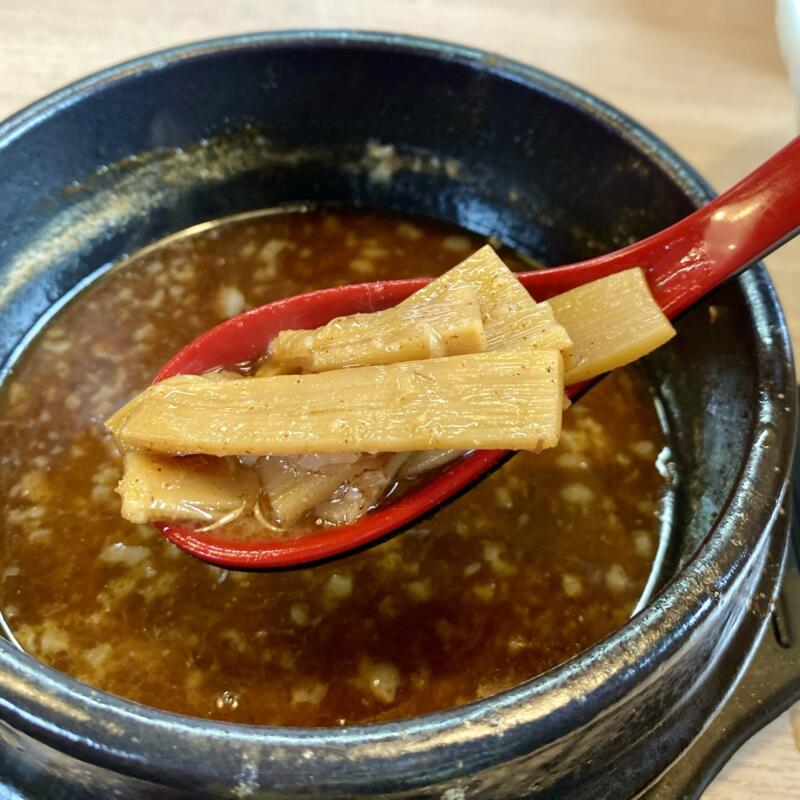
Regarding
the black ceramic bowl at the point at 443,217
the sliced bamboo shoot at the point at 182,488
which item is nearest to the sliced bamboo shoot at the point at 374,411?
the sliced bamboo shoot at the point at 182,488

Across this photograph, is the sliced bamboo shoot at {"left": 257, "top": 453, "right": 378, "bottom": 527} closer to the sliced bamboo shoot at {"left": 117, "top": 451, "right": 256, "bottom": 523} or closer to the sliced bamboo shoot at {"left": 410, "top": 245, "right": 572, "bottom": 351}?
the sliced bamboo shoot at {"left": 117, "top": 451, "right": 256, "bottom": 523}

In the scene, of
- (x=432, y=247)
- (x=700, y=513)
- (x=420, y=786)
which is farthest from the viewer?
(x=432, y=247)

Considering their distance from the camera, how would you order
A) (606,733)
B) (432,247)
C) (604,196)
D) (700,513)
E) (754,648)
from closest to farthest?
(606,733), (754,648), (700,513), (604,196), (432,247)

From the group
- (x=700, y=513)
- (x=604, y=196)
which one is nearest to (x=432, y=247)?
(x=604, y=196)

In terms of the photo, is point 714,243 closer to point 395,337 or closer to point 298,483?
point 395,337

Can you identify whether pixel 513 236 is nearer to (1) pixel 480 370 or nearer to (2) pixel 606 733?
(1) pixel 480 370
